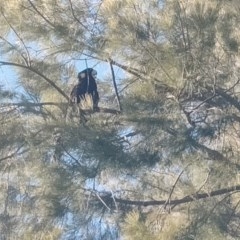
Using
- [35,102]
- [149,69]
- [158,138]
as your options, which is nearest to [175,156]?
[158,138]

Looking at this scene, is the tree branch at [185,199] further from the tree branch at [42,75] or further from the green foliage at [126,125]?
the tree branch at [42,75]

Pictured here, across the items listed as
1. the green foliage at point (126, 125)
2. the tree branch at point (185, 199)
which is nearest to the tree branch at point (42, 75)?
the green foliage at point (126, 125)

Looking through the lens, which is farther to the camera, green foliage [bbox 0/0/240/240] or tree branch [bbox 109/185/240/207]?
tree branch [bbox 109/185/240/207]

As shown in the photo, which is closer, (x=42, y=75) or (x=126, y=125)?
(x=126, y=125)

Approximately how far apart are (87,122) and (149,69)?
1.20 ft

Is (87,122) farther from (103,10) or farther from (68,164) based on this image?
(103,10)

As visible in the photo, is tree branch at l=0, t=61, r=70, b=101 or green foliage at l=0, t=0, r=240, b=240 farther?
tree branch at l=0, t=61, r=70, b=101

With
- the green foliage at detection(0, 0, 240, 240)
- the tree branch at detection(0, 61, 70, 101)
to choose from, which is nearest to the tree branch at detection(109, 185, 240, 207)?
the green foliage at detection(0, 0, 240, 240)

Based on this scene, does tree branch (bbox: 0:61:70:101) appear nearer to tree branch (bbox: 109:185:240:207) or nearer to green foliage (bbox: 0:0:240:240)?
green foliage (bbox: 0:0:240:240)

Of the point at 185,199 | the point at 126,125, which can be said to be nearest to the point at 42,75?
the point at 126,125

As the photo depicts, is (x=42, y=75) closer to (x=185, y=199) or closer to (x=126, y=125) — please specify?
(x=126, y=125)

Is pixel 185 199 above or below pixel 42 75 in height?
below

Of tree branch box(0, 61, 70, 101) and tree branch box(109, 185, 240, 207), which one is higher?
tree branch box(0, 61, 70, 101)

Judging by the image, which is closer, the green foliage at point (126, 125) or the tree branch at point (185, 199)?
the green foliage at point (126, 125)
